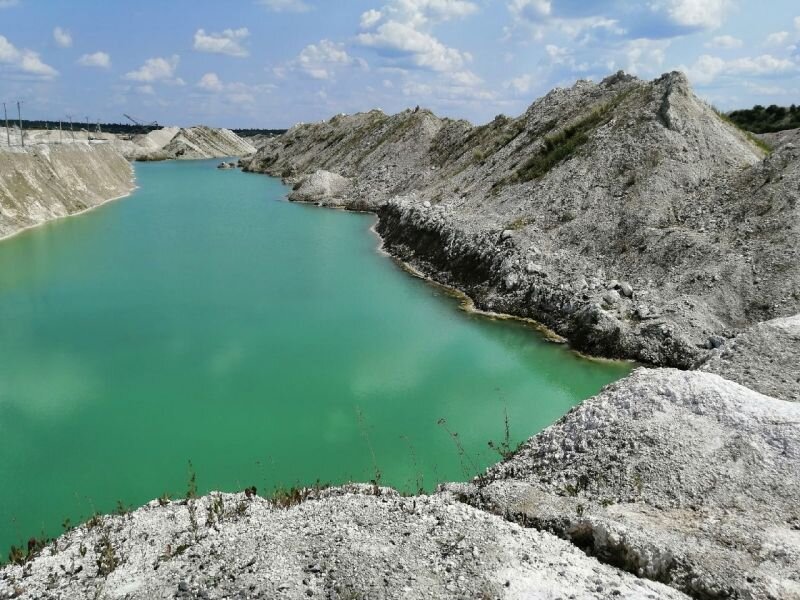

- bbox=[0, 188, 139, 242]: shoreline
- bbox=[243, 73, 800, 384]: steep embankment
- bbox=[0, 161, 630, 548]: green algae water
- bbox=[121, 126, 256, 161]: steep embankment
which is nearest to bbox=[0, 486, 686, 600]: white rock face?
bbox=[0, 161, 630, 548]: green algae water

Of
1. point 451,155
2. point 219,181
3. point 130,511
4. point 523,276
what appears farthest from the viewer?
point 219,181

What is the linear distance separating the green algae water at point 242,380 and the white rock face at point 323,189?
24.2 m

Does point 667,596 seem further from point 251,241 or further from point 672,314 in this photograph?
point 251,241

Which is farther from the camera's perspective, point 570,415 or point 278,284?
point 278,284

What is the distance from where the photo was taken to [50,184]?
47.4m

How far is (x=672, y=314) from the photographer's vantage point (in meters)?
19.0

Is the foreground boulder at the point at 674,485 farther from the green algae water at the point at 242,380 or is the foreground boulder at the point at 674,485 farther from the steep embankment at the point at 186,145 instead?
the steep embankment at the point at 186,145

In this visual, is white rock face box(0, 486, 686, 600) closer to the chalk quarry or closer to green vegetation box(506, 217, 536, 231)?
the chalk quarry

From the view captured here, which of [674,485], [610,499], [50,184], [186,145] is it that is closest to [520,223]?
[674,485]

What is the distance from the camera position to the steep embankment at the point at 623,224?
62.8 feet

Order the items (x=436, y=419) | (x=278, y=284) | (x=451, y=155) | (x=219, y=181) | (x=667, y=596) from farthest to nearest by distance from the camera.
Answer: (x=219, y=181), (x=451, y=155), (x=278, y=284), (x=436, y=419), (x=667, y=596)

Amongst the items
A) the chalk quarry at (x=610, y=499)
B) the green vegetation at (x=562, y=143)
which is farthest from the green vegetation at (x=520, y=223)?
the green vegetation at (x=562, y=143)

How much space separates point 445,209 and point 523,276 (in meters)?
11.3

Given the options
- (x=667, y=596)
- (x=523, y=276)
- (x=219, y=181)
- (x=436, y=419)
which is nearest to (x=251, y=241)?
(x=523, y=276)
